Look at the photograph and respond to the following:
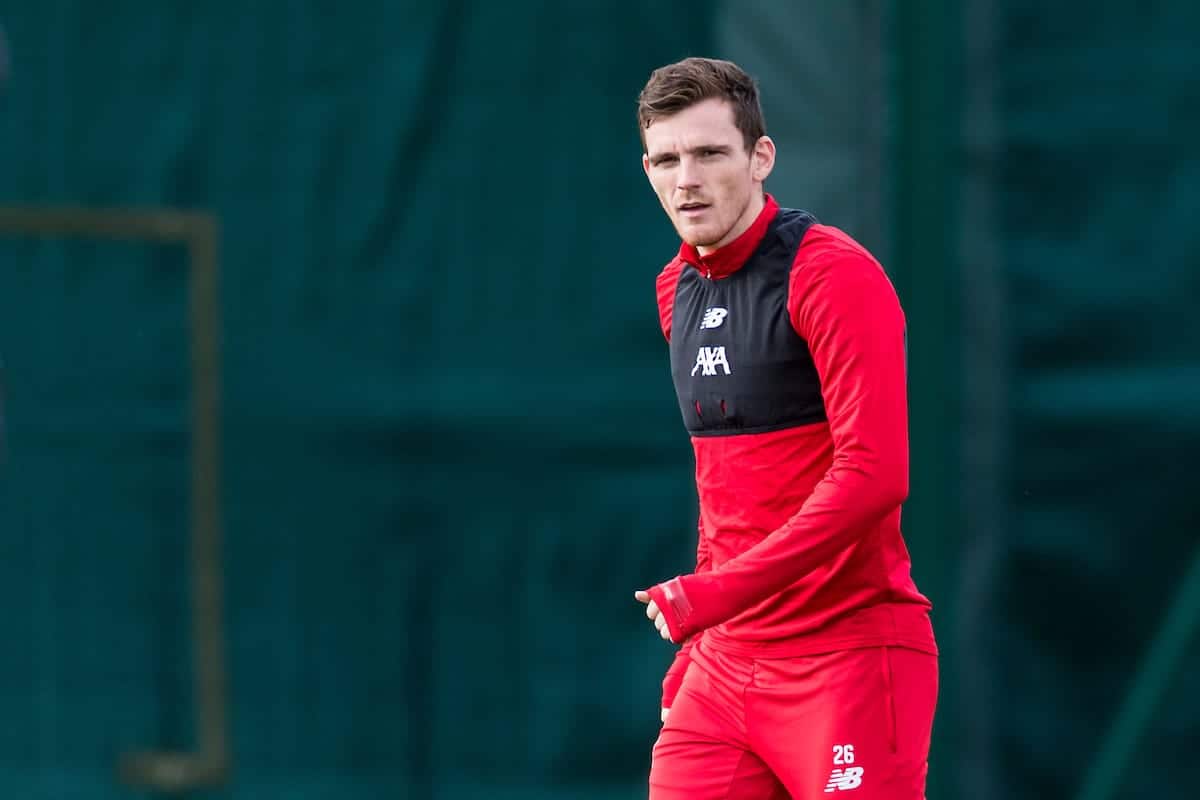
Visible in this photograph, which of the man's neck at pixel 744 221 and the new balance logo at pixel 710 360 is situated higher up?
the man's neck at pixel 744 221

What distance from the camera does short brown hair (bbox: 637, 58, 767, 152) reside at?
11.6 feet

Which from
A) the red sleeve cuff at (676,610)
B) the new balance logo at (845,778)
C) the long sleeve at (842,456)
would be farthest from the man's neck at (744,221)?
the new balance logo at (845,778)

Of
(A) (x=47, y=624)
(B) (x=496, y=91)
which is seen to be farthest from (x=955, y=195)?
(A) (x=47, y=624)

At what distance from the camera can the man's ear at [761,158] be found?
3.61 meters

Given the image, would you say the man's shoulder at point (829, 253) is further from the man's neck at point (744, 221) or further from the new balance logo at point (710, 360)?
the new balance logo at point (710, 360)

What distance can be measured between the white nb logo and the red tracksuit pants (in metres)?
0.63

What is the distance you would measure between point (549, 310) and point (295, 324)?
74cm

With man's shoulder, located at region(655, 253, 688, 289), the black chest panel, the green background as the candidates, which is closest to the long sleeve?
the black chest panel

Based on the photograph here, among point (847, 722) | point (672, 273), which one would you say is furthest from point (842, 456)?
point (672, 273)

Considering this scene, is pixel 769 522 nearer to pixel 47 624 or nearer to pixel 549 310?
pixel 549 310

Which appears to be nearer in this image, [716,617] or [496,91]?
[716,617]

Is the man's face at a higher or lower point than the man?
higher

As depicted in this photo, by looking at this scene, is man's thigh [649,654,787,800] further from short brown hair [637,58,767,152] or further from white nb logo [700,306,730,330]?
short brown hair [637,58,767,152]

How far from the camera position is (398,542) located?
5625 millimetres
